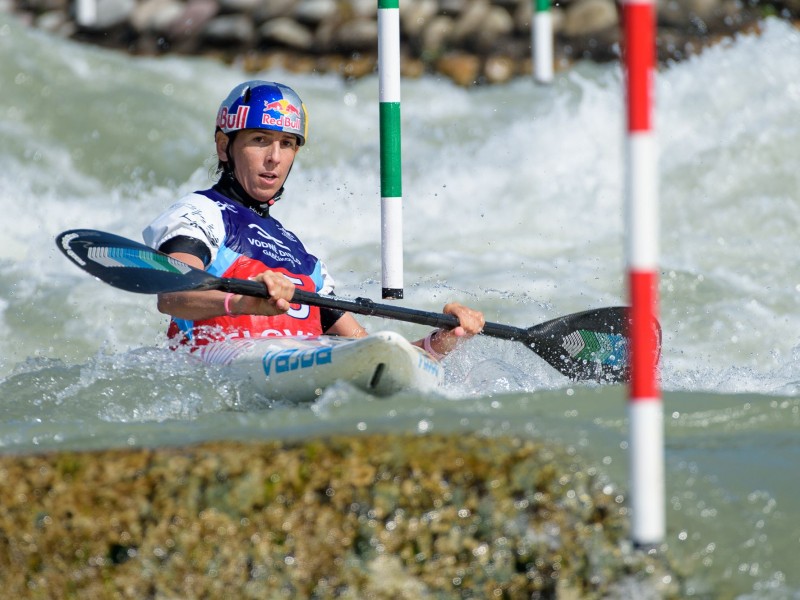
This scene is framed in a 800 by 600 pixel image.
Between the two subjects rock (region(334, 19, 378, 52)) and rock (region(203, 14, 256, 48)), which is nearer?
rock (region(334, 19, 378, 52))

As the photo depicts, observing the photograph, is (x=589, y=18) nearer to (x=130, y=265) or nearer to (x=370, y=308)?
(x=370, y=308)

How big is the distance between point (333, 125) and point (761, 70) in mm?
3306

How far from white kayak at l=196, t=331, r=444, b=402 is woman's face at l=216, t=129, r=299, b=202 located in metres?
0.66

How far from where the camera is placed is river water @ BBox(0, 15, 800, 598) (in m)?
2.94

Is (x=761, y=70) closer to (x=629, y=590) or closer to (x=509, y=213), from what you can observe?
(x=509, y=213)

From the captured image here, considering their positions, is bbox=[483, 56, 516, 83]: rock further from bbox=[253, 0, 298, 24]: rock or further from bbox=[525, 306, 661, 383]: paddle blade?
bbox=[525, 306, 661, 383]: paddle blade

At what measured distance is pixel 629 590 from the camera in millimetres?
2531

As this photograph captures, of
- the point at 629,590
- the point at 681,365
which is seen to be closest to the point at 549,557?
the point at 629,590

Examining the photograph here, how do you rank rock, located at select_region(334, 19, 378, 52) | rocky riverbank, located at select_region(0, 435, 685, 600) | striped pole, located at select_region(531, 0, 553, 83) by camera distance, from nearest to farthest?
rocky riverbank, located at select_region(0, 435, 685, 600) < striped pole, located at select_region(531, 0, 553, 83) < rock, located at select_region(334, 19, 378, 52)

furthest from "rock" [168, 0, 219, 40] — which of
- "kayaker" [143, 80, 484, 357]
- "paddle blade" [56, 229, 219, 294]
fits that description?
"paddle blade" [56, 229, 219, 294]

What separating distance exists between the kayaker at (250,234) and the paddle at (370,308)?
0.48 ft

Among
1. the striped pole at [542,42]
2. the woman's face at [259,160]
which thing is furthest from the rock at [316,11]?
the woman's face at [259,160]

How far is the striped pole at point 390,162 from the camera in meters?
4.73

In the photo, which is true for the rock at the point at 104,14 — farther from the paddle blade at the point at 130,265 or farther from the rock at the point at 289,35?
the paddle blade at the point at 130,265
